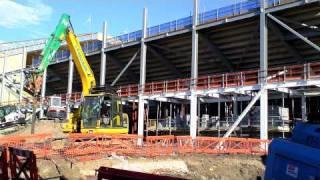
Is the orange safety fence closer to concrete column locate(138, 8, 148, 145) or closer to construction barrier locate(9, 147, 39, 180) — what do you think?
construction barrier locate(9, 147, 39, 180)

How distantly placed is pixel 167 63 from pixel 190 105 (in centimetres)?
822

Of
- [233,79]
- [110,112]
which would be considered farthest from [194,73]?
[110,112]

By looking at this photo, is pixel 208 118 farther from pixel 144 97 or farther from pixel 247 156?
pixel 247 156

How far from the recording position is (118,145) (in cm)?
2120

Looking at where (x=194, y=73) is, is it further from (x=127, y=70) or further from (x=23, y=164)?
(x=23, y=164)

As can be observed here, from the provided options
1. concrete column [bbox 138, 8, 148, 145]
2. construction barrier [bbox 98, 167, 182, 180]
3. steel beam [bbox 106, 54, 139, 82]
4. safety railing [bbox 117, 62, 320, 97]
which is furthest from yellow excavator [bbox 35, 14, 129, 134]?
steel beam [bbox 106, 54, 139, 82]

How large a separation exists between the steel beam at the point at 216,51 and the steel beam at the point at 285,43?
5178 mm

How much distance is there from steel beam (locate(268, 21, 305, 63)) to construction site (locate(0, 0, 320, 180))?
68 millimetres

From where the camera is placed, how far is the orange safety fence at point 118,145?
18.6 m

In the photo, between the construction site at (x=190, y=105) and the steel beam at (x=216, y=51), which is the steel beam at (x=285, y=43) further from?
the steel beam at (x=216, y=51)

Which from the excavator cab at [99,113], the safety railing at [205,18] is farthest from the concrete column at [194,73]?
the excavator cab at [99,113]

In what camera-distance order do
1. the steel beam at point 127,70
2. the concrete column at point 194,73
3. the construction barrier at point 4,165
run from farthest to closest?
the steel beam at point 127,70, the concrete column at point 194,73, the construction barrier at point 4,165

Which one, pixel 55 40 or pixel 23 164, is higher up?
pixel 55 40

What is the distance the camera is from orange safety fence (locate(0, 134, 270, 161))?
1862 centimetres
